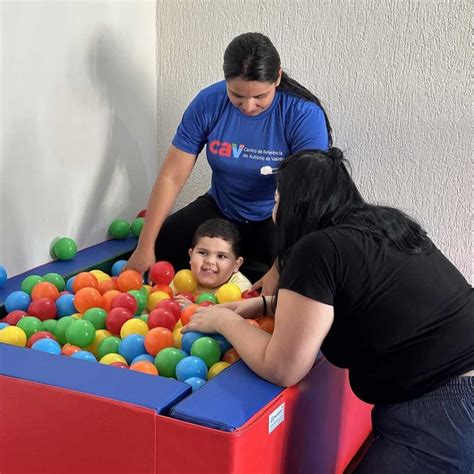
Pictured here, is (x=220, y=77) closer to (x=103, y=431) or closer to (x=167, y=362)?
(x=167, y=362)

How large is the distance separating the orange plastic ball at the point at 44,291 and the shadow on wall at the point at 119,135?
48 cm

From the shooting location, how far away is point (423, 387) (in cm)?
146

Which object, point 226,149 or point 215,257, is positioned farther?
point 226,149

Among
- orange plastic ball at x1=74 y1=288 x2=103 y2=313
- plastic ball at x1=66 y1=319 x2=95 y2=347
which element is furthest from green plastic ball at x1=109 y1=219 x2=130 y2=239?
plastic ball at x1=66 y1=319 x2=95 y2=347

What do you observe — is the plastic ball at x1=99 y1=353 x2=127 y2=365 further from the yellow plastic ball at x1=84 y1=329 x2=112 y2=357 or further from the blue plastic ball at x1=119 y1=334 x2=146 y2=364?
the yellow plastic ball at x1=84 y1=329 x2=112 y2=357

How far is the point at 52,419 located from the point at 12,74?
1138 millimetres

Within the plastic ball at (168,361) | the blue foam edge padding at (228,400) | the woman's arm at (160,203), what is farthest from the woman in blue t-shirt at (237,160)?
the blue foam edge padding at (228,400)

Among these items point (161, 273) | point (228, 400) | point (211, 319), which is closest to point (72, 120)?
point (161, 273)

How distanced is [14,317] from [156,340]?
1.55 ft

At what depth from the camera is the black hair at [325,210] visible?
4.92 feet

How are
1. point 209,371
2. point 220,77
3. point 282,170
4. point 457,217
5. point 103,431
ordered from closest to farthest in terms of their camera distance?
point 103,431
point 282,170
point 209,371
point 457,217
point 220,77

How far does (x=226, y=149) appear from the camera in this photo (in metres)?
2.43

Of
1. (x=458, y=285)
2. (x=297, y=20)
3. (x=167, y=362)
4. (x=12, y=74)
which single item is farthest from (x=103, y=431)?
(x=297, y=20)

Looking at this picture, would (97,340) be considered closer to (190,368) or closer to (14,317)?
(14,317)
